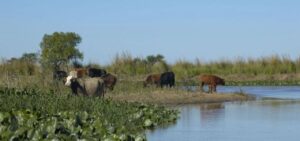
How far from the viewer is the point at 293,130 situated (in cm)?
1881

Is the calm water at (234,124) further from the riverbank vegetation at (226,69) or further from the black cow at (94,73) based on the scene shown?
the riverbank vegetation at (226,69)

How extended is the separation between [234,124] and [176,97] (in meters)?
10.4

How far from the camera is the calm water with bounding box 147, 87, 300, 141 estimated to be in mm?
17594

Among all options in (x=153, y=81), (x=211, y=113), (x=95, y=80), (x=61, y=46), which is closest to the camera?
(x=211, y=113)

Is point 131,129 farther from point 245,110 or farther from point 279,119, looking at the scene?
point 245,110

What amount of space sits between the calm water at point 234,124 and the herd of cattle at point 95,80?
10.7 feet

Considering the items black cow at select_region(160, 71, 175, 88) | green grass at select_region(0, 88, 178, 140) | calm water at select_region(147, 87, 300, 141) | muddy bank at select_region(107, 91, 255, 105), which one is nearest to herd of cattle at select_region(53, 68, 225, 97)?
black cow at select_region(160, 71, 175, 88)

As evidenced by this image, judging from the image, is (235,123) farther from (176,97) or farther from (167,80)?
(167,80)

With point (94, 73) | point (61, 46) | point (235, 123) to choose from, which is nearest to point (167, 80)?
point (94, 73)

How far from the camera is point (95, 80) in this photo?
27.0 m

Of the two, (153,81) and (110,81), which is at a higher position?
(153,81)

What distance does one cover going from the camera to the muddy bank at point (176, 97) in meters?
29.8

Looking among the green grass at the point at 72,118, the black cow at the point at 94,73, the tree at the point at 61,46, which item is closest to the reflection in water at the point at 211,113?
the green grass at the point at 72,118

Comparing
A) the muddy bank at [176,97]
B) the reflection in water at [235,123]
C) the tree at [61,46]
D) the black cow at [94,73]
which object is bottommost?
the reflection in water at [235,123]
